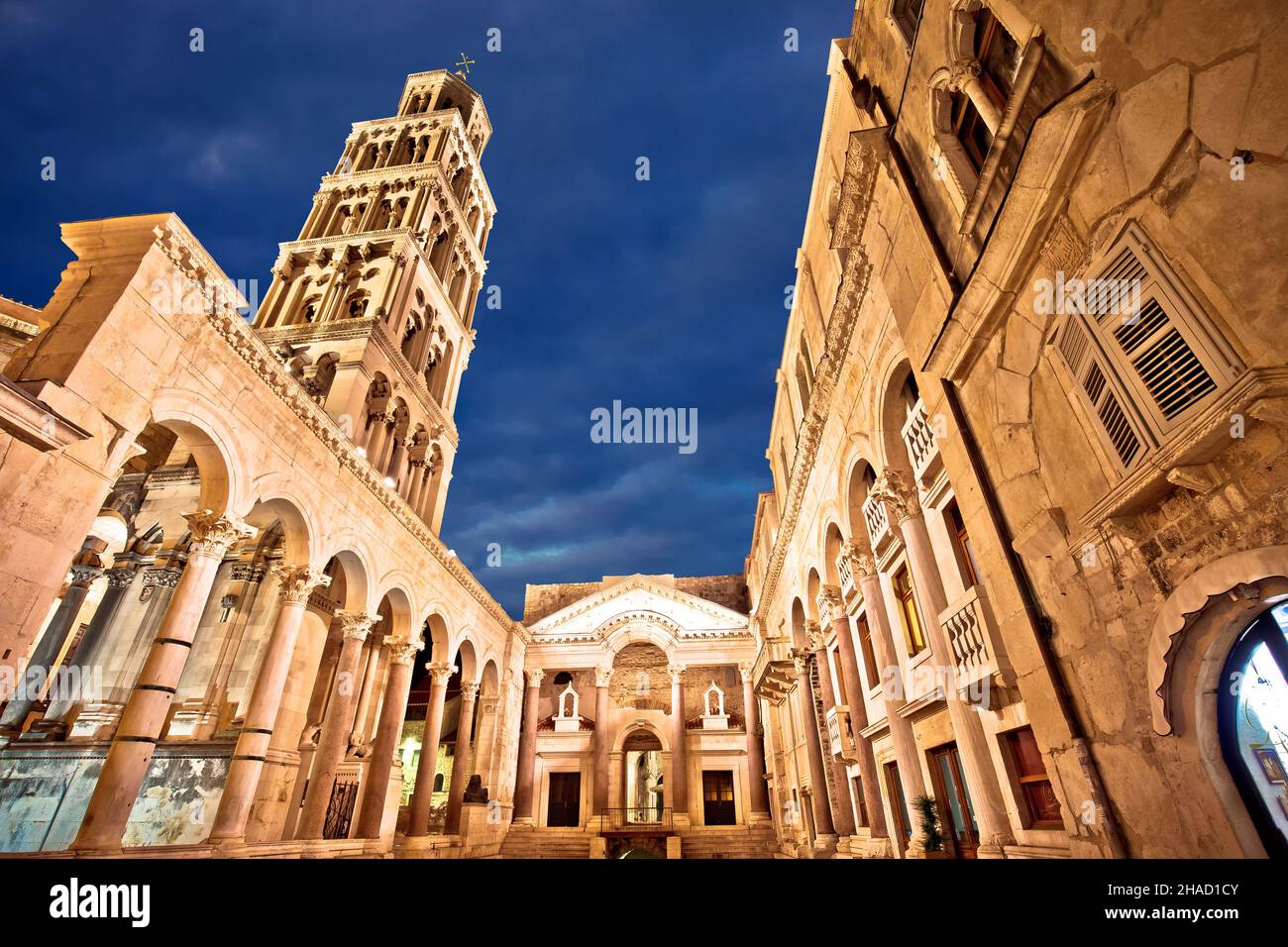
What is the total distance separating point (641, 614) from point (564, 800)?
32.1ft

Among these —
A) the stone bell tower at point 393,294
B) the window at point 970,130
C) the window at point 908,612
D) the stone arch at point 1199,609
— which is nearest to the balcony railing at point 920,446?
the window at point 908,612

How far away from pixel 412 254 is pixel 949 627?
2329 cm

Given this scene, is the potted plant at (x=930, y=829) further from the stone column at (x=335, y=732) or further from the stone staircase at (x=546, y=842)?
the stone staircase at (x=546, y=842)

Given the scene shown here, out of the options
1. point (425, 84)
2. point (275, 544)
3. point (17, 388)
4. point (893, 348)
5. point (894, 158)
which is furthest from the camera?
point (425, 84)

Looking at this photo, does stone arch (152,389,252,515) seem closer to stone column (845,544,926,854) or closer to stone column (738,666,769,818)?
stone column (845,544,926,854)

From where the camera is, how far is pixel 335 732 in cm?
1530

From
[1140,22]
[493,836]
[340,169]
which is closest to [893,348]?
[1140,22]

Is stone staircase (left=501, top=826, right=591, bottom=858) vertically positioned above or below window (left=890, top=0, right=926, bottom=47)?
below

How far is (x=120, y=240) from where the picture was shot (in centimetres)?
938

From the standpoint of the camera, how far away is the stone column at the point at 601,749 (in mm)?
24703

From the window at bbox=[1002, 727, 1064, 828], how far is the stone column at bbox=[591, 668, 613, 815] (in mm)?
20986

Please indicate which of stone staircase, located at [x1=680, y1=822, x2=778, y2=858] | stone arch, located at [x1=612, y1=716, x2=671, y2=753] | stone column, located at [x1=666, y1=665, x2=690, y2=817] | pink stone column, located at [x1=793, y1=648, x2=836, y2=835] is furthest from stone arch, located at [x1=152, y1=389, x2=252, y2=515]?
stone arch, located at [x1=612, y1=716, x2=671, y2=753]

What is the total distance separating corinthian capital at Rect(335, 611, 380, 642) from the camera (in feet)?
49.8
